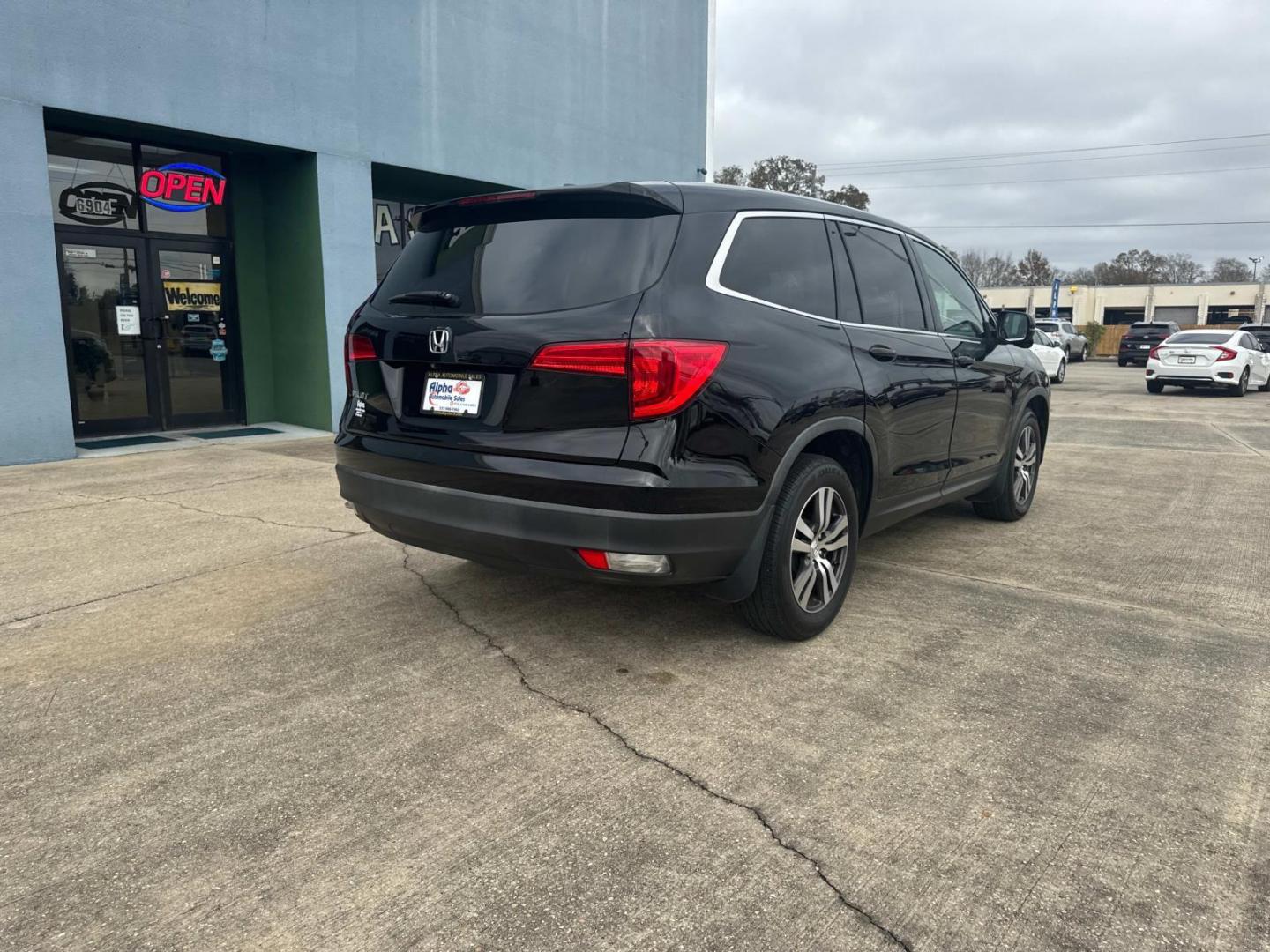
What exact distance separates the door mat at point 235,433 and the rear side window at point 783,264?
27.8ft

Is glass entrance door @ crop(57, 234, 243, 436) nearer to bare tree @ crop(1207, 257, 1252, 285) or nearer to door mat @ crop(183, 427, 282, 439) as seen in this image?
door mat @ crop(183, 427, 282, 439)

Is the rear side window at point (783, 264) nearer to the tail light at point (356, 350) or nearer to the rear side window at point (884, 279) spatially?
the rear side window at point (884, 279)

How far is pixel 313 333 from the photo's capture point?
433 inches

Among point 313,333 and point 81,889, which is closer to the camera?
point 81,889

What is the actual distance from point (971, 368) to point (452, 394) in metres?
3.10

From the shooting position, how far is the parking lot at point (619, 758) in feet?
7.04

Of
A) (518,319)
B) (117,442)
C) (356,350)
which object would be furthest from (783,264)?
(117,442)

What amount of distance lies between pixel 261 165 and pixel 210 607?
8558 millimetres

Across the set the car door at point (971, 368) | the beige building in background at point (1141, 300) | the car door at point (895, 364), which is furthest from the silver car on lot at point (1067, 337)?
the beige building in background at point (1141, 300)

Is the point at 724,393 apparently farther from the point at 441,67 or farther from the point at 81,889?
the point at 441,67

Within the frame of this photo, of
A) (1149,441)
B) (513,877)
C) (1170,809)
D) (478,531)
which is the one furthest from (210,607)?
(1149,441)

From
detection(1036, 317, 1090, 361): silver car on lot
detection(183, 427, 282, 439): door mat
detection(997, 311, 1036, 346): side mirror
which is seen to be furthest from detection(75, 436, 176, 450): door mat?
detection(1036, 317, 1090, 361): silver car on lot

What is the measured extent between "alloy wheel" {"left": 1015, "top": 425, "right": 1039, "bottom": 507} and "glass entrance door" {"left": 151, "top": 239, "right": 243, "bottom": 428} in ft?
30.4

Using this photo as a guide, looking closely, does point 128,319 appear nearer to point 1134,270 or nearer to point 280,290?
point 280,290
